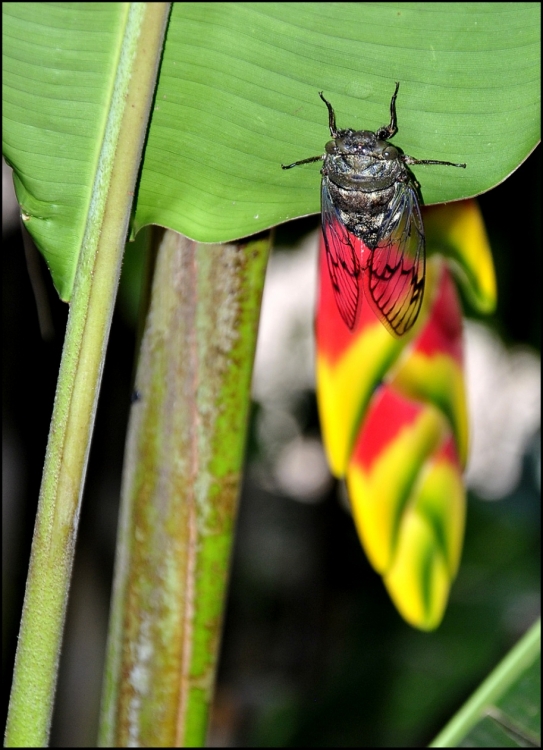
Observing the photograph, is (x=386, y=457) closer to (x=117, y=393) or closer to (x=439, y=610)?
(x=439, y=610)

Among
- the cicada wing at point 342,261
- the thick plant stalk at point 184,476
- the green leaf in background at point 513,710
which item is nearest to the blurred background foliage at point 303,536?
the thick plant stalk at point 184,476

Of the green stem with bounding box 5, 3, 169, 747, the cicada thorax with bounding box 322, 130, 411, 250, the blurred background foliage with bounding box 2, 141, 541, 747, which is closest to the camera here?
the green stem with bounding box 5, 3, 169, 747

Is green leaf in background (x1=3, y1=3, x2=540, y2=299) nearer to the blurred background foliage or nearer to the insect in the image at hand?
the insect

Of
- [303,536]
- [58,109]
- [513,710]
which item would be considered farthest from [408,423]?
[303,536]

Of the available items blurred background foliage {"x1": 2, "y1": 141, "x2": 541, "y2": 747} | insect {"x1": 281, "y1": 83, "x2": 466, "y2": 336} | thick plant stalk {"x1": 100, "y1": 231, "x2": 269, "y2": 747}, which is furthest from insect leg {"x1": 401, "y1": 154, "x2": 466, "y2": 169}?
blurred background foliage {"x1": 2, "y1": 141, "x2": 541, "y2": 747}

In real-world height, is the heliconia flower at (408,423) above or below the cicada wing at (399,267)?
below

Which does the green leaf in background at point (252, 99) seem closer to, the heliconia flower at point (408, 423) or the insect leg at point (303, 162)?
the insect leg at point (303, 162)

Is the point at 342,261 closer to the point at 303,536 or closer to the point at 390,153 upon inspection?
the point at 390,153
